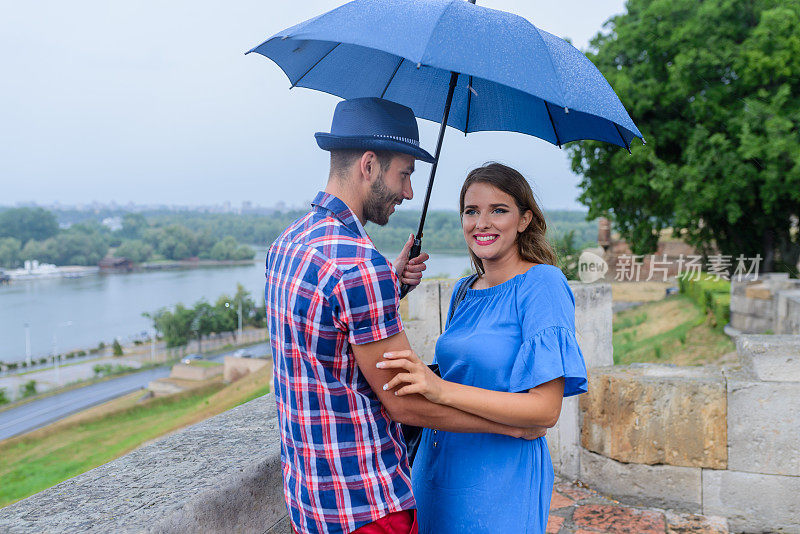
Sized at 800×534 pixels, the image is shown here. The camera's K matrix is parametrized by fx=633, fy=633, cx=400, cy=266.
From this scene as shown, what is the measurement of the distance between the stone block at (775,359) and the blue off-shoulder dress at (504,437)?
2153mm

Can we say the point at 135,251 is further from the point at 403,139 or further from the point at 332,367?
the point at 332,367

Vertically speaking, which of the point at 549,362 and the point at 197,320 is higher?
the point at 549,362

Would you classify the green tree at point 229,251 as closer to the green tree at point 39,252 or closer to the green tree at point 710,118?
the green tree at point 39,252

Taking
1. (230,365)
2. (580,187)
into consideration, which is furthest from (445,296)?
(230,365)

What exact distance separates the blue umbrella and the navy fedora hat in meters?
0.15

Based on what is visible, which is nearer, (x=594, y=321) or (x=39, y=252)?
(x=594, y=321)

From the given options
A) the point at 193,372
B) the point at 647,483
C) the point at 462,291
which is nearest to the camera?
the point at 462,291

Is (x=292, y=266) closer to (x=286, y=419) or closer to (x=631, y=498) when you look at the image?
(x=286, y=419)

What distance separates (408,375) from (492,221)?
2.33 feet

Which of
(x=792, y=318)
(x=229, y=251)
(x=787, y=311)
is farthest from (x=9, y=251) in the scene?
(x=792, y=318)

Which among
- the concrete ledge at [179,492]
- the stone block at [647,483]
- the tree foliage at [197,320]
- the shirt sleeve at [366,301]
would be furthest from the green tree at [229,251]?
the shirt sleeve at [366,301]

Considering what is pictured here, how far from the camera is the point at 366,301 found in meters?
1.38

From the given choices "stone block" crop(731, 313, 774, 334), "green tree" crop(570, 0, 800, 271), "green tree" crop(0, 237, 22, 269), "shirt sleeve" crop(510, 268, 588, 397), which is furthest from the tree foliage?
"shirt sleeve" crop(510, 268, 588, 397)

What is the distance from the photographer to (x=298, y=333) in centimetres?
147
